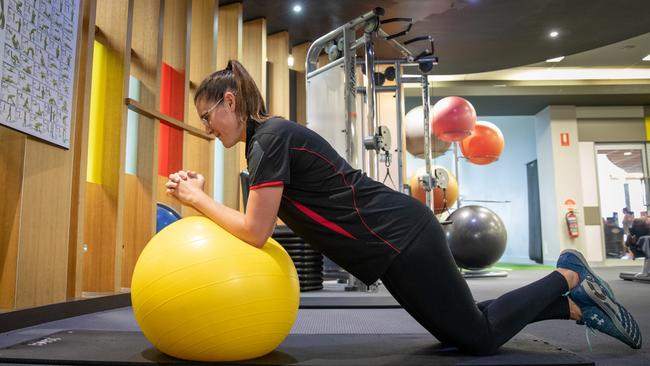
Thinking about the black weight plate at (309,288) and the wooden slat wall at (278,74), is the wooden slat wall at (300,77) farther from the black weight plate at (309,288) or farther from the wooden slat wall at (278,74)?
the black weight plate at (309,288)

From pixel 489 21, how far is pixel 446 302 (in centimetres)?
517

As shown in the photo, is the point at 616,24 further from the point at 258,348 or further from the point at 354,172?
the point at 258,348

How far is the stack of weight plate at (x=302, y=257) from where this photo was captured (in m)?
3.97

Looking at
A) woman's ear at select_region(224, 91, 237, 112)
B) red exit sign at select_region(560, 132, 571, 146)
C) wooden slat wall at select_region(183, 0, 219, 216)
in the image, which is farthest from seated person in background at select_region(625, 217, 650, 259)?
woman's ear at select_region(224, 91, 237, 112)

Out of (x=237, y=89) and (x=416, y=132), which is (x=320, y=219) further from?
(x=416, y=132)

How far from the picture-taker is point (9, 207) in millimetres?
2584

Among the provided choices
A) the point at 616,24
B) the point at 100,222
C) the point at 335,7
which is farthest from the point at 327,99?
the point at 616,24

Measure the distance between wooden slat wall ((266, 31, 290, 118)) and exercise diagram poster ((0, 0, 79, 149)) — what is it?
10.2 feet

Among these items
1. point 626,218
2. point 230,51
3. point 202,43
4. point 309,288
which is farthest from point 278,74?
point 626,218

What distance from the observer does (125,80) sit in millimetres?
3494

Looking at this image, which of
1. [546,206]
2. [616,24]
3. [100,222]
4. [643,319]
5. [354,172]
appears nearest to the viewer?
[354,172]

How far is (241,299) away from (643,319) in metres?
2.35

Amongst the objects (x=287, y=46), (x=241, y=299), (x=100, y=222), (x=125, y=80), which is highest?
(x=287, y=46)

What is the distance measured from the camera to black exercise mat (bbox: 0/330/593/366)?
153cm
